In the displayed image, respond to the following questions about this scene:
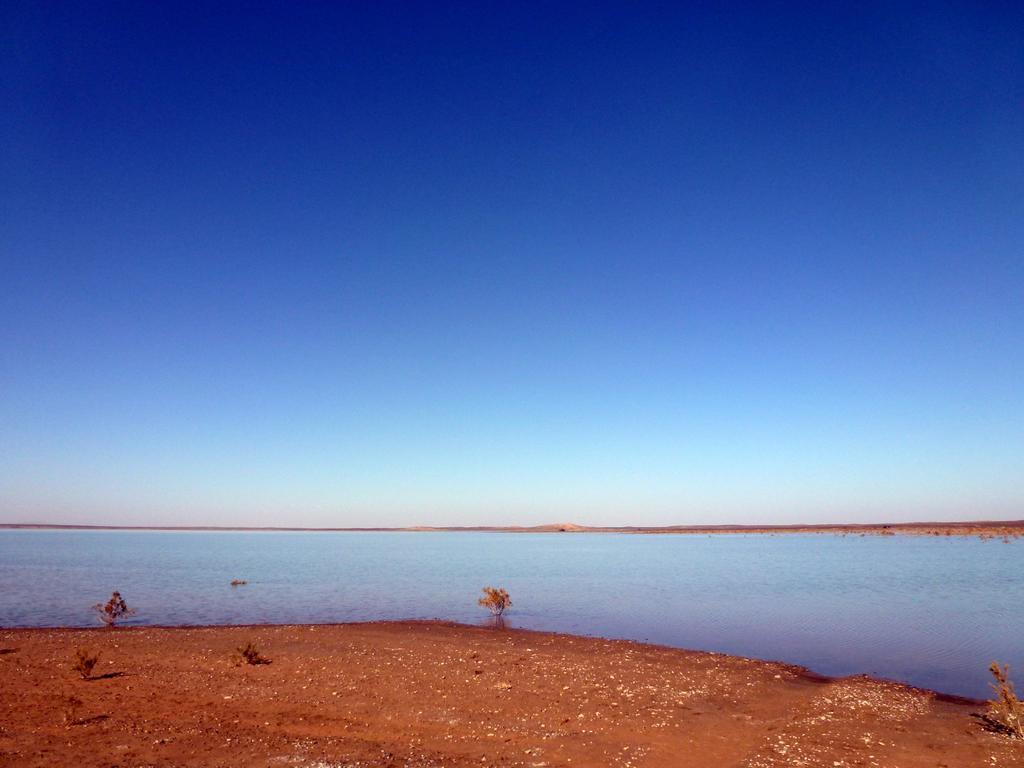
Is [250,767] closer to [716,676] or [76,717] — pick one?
[76,717]

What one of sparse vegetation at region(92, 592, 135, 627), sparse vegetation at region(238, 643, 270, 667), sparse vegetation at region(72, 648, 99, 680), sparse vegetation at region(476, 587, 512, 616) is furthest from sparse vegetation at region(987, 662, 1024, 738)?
sparse vegetation at region(92, 592, 135, 627)

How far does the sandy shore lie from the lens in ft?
34.2

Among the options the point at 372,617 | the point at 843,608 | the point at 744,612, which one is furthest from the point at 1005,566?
the point at 372,617

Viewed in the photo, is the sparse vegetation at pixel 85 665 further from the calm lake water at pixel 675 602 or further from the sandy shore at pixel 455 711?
→ the calm lake water at pixel 675 602

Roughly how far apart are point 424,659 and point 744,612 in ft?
57.0

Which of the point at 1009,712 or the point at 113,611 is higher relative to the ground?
the point at 1009,712

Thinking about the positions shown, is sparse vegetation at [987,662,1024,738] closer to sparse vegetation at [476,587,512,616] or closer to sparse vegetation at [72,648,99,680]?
sparse vegetation at [476,587,512,616]

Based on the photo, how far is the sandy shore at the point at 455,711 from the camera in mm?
10422

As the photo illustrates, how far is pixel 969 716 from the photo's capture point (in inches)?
517

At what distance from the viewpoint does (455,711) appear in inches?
518

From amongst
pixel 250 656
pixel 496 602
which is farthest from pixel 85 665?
pixel 496 602

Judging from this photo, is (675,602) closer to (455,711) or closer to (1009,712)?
(1009,712)

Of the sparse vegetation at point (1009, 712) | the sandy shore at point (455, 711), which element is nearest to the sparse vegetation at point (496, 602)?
the sandy shore at point (455, 711)

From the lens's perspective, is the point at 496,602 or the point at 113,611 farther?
the point at 496,602
